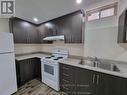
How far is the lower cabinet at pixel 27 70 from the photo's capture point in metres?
2.42

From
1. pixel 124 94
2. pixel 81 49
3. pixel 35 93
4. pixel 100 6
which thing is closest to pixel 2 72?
pixel 35 93

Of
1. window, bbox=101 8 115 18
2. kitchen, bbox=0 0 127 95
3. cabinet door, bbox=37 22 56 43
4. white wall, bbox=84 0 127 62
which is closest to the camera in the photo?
kitchen, bbox=0 0 127 95

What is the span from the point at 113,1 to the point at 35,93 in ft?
10.2

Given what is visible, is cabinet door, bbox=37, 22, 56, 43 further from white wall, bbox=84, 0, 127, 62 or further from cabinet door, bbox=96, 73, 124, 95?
cabinet door, bbox=96, 73, 124, 95

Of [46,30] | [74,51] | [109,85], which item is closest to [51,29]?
[46,30]

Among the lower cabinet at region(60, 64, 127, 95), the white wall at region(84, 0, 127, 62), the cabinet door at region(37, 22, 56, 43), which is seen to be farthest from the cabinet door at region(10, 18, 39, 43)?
the white wall at region(84, 0, 127, 62)

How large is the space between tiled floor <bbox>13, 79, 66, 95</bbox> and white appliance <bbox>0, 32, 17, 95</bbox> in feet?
0.96

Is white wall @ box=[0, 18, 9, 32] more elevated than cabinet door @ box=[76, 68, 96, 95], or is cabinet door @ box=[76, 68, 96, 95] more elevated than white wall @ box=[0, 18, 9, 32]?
white wall @ box=[0, 18, 9, 32]

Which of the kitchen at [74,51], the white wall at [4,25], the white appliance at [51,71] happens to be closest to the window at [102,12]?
the kitchen at [74,51]

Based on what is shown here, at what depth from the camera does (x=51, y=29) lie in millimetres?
2832

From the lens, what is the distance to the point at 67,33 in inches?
91.4

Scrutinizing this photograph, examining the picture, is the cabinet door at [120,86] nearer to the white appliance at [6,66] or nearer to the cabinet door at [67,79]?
the cabinet door at [67,79]

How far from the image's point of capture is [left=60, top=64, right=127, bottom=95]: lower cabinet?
1.28m

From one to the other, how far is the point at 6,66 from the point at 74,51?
193 cm
